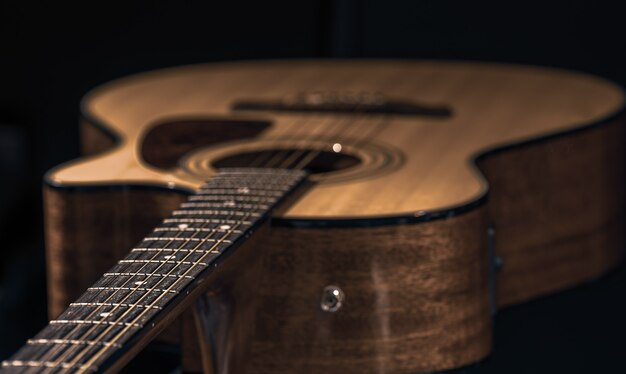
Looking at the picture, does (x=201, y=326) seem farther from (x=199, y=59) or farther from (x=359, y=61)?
(x=199, y=59)

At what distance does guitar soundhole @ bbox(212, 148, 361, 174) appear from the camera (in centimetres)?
144

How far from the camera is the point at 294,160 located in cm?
144

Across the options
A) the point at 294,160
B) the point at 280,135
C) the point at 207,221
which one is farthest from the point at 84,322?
the point at 280,135

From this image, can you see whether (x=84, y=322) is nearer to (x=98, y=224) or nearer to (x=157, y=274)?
(x=157, y=274)

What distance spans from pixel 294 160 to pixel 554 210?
0.32m

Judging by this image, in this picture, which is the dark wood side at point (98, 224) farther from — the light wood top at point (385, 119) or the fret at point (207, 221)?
the fret at point (207, 221)

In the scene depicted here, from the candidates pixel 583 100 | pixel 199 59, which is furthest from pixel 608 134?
pixel 199 59


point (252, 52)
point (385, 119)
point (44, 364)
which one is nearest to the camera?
point (44, 364)

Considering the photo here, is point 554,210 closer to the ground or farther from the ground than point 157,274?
closer to the ground

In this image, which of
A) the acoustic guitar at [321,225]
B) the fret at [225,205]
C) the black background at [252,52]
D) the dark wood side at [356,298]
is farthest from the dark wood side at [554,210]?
the black background at [252,52]

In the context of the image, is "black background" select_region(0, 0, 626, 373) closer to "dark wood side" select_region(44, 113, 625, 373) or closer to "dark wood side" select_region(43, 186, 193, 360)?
"dark wood side" select_region(44, 113, 625, 373)

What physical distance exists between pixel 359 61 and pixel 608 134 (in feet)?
1.73

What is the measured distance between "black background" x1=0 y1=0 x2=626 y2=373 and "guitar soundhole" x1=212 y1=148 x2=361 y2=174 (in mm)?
639

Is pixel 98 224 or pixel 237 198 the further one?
pixel 98 224
